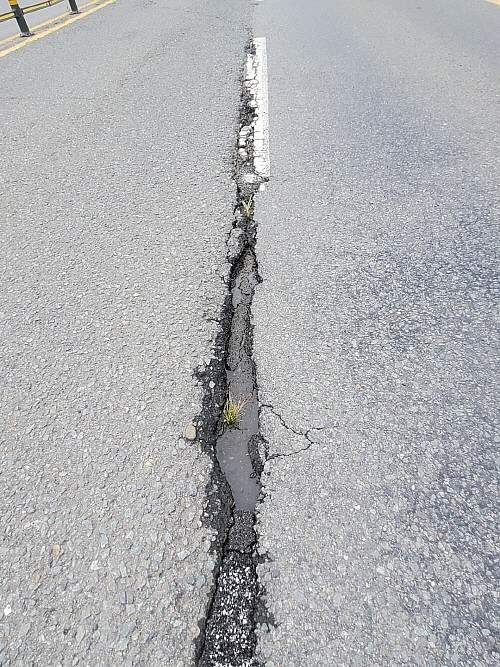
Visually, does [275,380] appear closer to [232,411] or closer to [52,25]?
[232,411]

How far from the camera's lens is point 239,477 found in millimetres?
1611

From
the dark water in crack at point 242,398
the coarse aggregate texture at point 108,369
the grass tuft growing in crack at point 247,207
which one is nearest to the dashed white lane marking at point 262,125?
the coarse aggregate texture at point 108,369

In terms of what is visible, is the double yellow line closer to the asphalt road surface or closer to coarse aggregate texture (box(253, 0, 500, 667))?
the asphalt road surface

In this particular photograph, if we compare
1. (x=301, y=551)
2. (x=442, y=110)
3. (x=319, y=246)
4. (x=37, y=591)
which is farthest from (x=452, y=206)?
(x=37, y=591)

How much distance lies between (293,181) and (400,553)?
250cm

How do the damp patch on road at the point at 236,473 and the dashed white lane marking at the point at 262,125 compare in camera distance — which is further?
the dashed white lane marking at the point at 262,125

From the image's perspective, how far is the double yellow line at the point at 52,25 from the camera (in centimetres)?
683

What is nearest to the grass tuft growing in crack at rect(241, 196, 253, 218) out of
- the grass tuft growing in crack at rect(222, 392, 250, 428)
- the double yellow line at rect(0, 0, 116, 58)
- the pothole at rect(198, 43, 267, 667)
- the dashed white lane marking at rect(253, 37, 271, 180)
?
the pothole at rect(198, 43, 267, 667)

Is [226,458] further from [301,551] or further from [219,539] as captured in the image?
[301,551]

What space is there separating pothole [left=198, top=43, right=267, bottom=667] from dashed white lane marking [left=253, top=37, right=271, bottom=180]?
2.00 feet

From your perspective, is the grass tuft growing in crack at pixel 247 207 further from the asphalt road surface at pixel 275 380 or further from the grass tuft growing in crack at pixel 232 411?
the grass tuft growing in crack at pixel 232 411

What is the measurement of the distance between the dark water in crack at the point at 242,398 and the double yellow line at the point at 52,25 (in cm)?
640

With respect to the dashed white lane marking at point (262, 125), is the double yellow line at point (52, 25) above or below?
above

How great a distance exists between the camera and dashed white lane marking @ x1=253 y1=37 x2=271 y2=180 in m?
3.38
